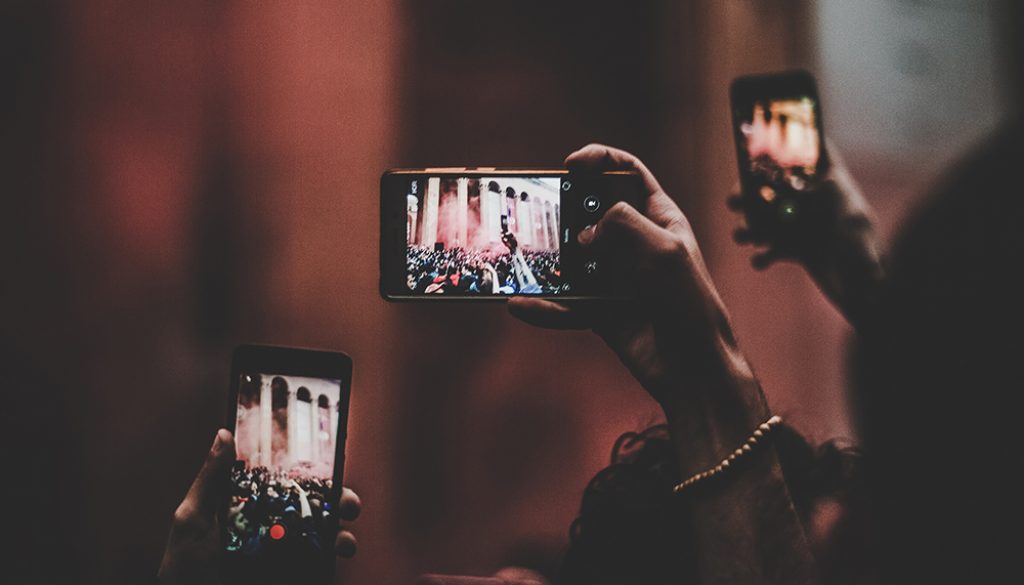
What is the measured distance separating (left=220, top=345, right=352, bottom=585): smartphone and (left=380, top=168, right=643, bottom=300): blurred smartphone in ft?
0.47

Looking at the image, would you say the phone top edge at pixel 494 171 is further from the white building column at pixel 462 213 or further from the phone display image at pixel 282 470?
the phone display image at pixel 282 470

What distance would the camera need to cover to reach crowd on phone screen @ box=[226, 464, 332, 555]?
2.24 ft

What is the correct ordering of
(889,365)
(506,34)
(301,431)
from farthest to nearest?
(506,34), (301,431), (889,365)

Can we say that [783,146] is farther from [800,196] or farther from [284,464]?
[284,464]

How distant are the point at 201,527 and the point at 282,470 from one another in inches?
3.5

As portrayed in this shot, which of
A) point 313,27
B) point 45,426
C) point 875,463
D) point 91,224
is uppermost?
point 313,27

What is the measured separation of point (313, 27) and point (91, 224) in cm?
36

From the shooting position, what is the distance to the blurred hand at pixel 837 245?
0.81 meters

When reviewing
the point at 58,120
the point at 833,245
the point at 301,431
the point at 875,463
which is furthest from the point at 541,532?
the point at 58,120

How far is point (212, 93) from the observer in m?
0.84

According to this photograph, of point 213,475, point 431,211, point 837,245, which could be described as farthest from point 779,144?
point 213,475

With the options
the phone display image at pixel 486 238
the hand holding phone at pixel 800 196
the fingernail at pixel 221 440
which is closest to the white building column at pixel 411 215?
the phone display image at pixel 486 238

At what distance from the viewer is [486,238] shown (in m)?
0.65

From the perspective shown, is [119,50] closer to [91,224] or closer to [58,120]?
[58,120]
